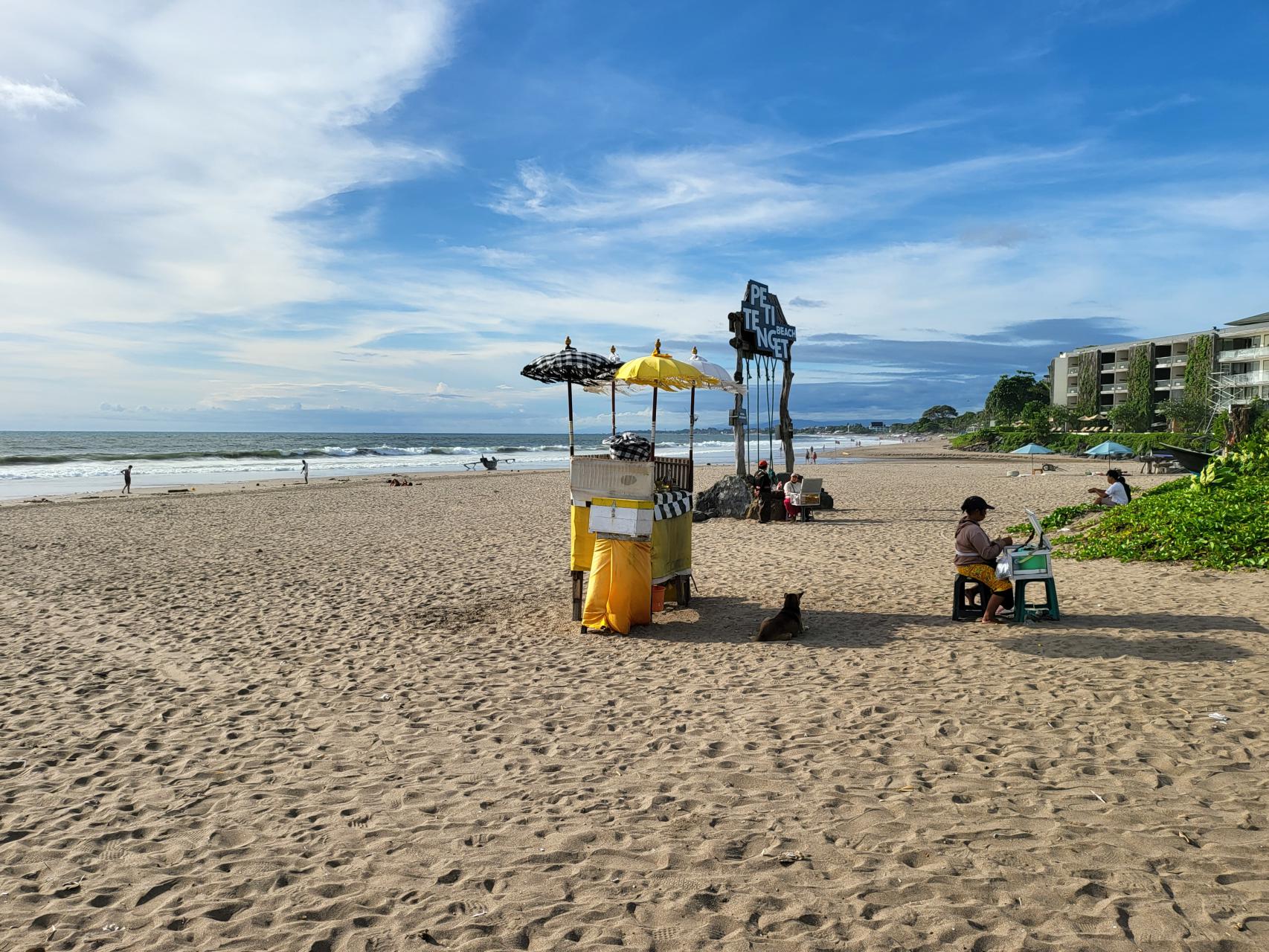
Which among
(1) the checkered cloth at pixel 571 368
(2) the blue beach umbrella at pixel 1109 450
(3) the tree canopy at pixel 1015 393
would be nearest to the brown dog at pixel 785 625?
(1) the checkered cloth at pixel 571 368

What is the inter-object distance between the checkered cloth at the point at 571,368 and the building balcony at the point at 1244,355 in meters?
67.2

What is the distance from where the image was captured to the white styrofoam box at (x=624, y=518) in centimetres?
744

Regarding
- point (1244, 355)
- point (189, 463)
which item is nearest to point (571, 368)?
point (189, 463)

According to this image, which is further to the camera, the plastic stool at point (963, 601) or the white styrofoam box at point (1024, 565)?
the plastic stool at point (963, 601)

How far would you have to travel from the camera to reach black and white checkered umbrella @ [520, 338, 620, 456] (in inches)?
340

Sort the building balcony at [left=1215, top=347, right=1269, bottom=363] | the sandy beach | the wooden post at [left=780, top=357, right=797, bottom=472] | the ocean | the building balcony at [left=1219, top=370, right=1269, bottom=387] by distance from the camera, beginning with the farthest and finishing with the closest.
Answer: the building balcony at [left=1215, top=347, right=1269, bottom=363] → the building balcony at [left=1219, top=370, right=1269, bottom=387] → the ocean → the wooden post at [left=780, top=357, right=797, bottom=472] → the sandy beach

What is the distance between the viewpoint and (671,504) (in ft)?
26.6

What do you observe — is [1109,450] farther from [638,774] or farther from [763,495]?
[638,774]

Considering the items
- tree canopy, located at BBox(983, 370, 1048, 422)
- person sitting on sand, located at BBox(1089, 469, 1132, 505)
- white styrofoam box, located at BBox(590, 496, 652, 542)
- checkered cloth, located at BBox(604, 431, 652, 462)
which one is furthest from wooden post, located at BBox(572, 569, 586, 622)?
tree canopy, located at BBox(983, 370, 1048, 422)

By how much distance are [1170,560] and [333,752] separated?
32.5 feet

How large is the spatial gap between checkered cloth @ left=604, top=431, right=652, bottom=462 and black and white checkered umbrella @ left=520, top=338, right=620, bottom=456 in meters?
0.80

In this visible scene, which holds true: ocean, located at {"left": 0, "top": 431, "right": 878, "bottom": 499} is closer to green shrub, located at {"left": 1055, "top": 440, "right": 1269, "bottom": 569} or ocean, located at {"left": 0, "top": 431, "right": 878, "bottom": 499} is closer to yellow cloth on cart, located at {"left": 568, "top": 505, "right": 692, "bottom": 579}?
green shrub, located at {"left": 1055, "top": 440, "right": 1269, "bottom": 569}

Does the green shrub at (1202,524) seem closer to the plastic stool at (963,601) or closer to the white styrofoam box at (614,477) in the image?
the plastic stool at (963,601)

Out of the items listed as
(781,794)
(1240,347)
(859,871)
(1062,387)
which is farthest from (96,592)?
(1062,387)
